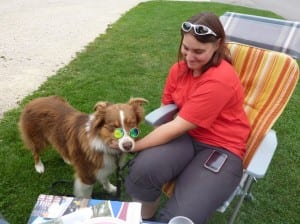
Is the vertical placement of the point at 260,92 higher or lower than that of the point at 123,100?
higher

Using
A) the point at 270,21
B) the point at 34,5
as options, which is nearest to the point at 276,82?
the point at 270,21

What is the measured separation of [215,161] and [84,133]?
1049mm

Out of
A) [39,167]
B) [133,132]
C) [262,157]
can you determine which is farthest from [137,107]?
[39,167]

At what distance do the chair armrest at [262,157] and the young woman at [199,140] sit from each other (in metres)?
0.17

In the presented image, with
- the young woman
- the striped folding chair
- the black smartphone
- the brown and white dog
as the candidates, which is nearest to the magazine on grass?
the young woman

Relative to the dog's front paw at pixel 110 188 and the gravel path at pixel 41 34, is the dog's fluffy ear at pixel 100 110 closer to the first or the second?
the dog's front paw at pixel 110 188

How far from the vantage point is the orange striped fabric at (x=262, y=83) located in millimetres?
2916

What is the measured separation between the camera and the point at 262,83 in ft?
10.2

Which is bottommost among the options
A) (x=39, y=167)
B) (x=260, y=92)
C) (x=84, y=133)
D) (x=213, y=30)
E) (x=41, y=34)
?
(x=41, y=34)

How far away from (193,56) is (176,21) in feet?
23.6

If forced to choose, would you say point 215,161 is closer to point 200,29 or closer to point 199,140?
point 199,140

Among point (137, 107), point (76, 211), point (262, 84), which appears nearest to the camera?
point (76, 211)

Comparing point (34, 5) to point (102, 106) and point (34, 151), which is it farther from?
point (102, 106)

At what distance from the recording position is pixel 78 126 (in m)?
Result: 3.02
